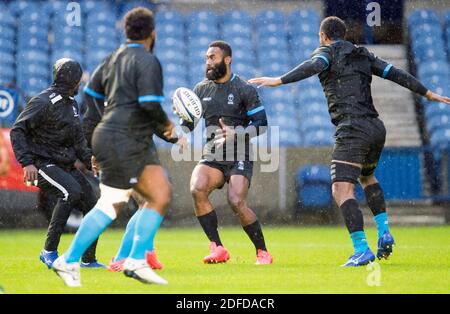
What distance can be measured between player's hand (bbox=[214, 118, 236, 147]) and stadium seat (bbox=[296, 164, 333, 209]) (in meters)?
6.99

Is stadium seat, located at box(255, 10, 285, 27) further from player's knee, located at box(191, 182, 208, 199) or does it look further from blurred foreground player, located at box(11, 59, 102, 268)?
blurred foreground player, located at box(11, 59, 102, 268)

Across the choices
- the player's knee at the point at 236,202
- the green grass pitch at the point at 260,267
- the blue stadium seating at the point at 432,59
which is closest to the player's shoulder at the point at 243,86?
the player's knee at the point at 236,202

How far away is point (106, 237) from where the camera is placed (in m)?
14.9

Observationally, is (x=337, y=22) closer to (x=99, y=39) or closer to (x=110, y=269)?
(x=110, y=269)

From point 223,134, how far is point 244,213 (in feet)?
2.89

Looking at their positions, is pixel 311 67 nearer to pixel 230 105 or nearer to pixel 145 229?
pixel 230 105

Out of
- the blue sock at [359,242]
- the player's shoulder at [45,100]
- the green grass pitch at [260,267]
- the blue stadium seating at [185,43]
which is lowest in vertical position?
the green grass pitch at [260,267]

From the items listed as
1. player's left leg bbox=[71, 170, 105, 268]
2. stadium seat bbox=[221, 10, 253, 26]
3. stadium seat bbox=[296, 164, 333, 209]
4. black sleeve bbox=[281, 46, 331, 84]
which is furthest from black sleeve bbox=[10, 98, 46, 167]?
stadium seat bbox=[221, 10, 253, 26]

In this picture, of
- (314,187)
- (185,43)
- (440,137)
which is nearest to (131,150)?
(314,187)

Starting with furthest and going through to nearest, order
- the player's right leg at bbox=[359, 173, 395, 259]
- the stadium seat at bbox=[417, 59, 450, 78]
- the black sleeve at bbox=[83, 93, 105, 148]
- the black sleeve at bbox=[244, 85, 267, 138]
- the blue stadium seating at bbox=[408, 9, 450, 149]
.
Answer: the stadium seat at bbox=[417, 59, 450, 78], the blue stadium seating at bbox=[408, 9, 450, 149], the black sleeve at bbox=[244, 85, 267, 138], the player's right leg at bbox=[359, 173, 395, 259], the black sleeve at bbox=[83, 93, 105, 148]

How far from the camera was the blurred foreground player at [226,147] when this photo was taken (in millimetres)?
10422

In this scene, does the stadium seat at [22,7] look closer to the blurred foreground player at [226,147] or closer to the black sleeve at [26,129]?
the blurred foreground player at [226,147]

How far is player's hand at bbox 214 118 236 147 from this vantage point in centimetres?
1009
